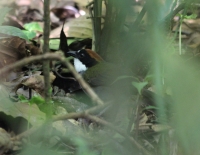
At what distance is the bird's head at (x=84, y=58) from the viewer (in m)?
3.87

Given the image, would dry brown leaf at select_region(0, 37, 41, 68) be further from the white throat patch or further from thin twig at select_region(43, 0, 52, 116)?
thin twig at select_region(43, 0, 52, 116)

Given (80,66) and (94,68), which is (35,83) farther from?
(80,66)

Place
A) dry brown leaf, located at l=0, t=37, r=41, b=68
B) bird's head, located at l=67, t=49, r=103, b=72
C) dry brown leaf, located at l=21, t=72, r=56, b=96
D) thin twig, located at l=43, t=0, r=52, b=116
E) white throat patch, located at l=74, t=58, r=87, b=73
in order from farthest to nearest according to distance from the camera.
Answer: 1. white throat patch, located at l=74, t=58, r=87, b=73
2. bird's head, located at l=67, t=49, r=103, b=72
3. dry brown leaf, located at l=0, t=37, r=41, b=68
4. dry brown leaf, located at l=21, t=72, r=56, b=96
5. thin twig, located at l=43, t=0, r=52, b=116

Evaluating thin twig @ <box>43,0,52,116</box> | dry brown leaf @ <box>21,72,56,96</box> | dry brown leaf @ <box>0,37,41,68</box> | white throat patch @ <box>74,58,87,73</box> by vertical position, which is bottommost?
white throat patch @ <box>74,58,87,73</box>

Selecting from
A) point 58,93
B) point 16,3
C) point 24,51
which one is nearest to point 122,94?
point 58,93

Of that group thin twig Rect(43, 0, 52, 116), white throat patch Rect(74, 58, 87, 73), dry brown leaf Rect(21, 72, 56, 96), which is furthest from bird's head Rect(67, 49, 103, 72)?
thin twig Rect(43, 0, 52, 116)

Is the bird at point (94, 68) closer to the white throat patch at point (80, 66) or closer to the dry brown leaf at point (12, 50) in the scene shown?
the white throat patch at point (80, 66)

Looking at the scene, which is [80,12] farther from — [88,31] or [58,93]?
[58,93]

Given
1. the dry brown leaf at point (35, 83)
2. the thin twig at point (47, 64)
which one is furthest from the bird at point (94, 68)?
the thin twig at point (47, 64)

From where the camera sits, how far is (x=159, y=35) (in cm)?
109

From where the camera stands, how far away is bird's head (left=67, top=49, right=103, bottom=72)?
3.87 metres

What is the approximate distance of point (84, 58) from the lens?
13.3ft

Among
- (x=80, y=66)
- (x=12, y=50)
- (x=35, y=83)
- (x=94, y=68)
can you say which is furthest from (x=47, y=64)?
(x=80, y=66)

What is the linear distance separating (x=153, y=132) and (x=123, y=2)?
1669 millimetres
